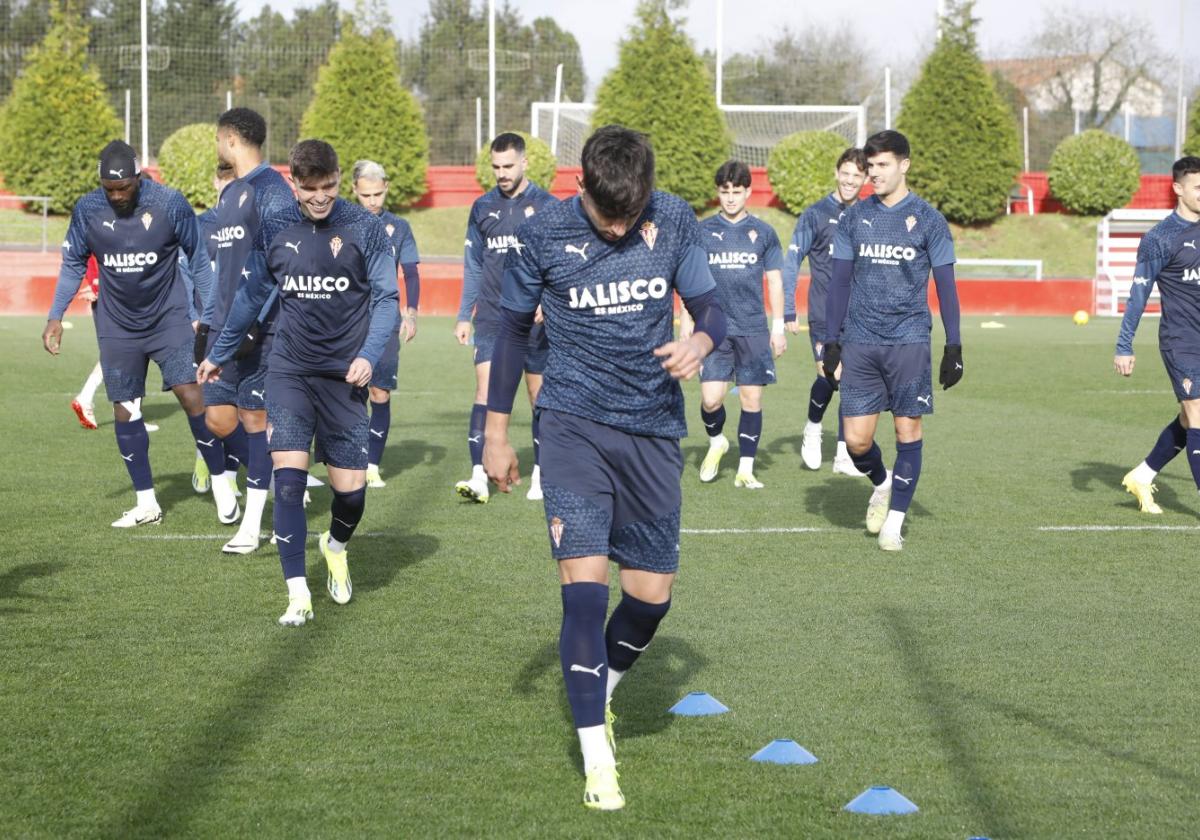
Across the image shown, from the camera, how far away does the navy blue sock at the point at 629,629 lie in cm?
477

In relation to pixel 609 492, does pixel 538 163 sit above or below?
above

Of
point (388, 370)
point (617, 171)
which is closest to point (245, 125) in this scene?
point (388, 370)

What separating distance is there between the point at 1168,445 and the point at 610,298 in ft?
21.1

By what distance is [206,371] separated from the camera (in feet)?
23.8

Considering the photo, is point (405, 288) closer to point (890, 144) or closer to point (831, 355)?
point (831, 355)

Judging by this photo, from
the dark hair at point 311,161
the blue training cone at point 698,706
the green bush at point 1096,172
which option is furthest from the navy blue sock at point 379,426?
the green bush at point 1096,172

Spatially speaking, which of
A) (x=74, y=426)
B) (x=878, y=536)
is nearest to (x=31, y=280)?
(x=74, y=426)

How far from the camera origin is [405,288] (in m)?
11.0

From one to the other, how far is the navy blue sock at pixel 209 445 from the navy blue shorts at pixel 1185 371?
234 inches

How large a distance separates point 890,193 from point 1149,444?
593 centimetres

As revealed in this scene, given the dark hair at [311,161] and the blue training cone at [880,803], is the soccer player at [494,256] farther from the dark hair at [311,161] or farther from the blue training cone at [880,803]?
the blue training cone at [880,803]

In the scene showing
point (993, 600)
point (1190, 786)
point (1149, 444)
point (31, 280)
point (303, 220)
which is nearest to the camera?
point (1190, 786)

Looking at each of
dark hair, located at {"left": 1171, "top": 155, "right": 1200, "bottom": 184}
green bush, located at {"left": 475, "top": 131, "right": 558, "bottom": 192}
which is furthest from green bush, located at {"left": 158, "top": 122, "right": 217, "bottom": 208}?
dark hair, located at {"left": 1171, "top": 155, "right": 1200, "bottom": 184}

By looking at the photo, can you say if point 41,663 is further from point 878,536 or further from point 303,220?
point 878,536
